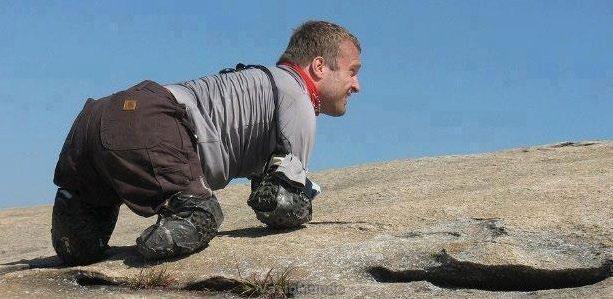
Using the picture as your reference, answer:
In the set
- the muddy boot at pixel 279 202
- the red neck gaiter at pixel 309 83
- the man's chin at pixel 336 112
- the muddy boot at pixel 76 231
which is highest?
the red neck gaiter at pixel 309 83

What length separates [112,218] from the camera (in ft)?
15.4

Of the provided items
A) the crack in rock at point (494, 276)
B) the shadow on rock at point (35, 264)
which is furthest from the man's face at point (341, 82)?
the shadow on rock at point (35, 264)

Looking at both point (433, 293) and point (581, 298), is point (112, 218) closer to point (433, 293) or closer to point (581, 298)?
point (433, 293)

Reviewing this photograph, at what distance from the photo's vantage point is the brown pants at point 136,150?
4102 mm

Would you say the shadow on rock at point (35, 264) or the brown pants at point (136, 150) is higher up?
the brown pants at point (136, 150)

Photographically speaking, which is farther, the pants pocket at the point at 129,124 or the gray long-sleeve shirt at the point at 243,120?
the gray long-sleeve shirt at the point at 243,120

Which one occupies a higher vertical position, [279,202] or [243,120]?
[243,120]

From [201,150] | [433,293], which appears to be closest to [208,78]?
[201,150]

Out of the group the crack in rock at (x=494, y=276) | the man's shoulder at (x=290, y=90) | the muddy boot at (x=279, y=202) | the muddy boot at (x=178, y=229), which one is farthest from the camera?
the man's shoulder at (x=290, y=90)

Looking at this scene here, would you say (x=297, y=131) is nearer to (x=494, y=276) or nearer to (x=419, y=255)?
(x=419, y=255)

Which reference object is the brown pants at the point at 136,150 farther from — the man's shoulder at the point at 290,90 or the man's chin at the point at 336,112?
the man's chin at the point at 336,112

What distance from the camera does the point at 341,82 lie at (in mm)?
4926

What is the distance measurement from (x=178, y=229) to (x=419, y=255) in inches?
45.7

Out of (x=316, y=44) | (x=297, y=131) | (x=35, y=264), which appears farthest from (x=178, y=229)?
(x=316, y=44)
